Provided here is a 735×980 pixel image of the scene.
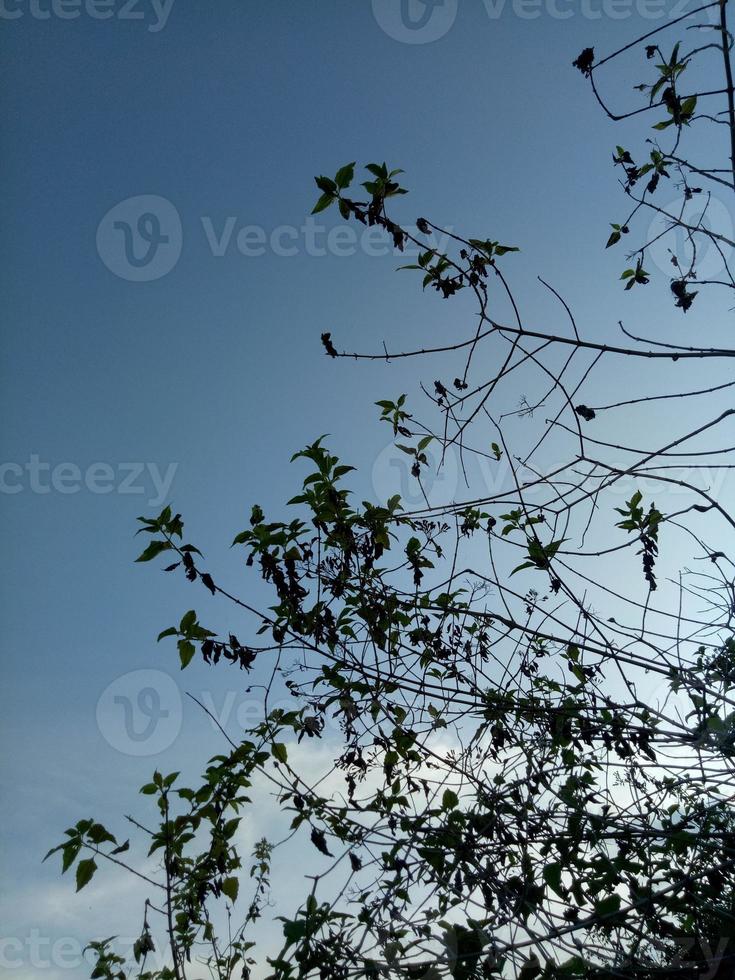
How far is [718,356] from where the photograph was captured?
8.24 ft

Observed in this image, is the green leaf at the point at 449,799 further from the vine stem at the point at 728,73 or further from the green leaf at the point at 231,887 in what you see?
the vine stem at the point at 728,73

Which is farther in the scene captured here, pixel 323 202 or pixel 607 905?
pixel 323 202

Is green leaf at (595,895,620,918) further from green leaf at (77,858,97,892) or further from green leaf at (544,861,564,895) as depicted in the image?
green leaf at (77,858,97,892)

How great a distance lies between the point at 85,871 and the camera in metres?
2.90

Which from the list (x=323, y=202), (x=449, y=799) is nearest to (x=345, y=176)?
(x=323, y=202)

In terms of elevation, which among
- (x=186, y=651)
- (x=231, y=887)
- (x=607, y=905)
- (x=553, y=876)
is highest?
(x=186, y=651)

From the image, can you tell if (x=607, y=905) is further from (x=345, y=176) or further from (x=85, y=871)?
(x=345, y=176)

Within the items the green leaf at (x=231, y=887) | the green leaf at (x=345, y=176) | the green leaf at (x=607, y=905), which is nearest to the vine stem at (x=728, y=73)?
the green leaf at (x=345, y=176)

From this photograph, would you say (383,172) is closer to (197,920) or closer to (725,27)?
(725,27)

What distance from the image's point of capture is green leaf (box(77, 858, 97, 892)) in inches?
113

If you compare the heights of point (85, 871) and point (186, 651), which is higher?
point (186, 651)

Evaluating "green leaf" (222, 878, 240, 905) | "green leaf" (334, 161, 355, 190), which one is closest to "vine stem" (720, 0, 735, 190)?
"green leaf" (334, 161, 355, 190)

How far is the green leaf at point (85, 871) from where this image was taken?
2877 millimetres

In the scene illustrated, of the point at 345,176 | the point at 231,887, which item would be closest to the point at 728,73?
the point at 345,176
